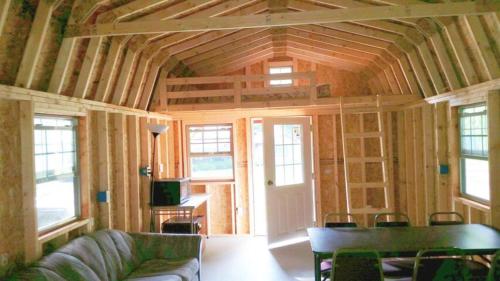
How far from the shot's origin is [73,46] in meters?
3.43

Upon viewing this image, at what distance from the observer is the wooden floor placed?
470cm

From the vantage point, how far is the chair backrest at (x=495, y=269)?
276 cm

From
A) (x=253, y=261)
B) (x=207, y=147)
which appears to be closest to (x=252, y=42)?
(x=207, y=147)

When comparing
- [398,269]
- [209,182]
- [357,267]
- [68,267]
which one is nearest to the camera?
[357,267]

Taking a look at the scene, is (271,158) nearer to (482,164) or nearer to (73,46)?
(482,164)

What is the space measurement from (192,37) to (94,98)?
5.18 feet

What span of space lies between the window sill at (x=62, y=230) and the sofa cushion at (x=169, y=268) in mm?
744

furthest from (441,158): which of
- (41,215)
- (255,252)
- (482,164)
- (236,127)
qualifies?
(41,215)

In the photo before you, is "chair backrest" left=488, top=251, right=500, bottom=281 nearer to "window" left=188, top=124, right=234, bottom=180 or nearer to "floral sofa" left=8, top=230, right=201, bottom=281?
"floral sofa" left=8, top=230, right=201, bottom=281

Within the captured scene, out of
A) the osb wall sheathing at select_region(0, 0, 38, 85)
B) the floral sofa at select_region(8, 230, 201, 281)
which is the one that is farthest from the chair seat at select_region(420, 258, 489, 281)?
the osb wall sheathing at select_region(0, 0, 38, 85)

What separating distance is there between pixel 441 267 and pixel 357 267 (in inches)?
27.7

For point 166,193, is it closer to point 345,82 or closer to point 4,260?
point 4,260

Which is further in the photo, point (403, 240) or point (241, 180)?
point (241, 180)

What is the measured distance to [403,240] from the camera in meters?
3.38
